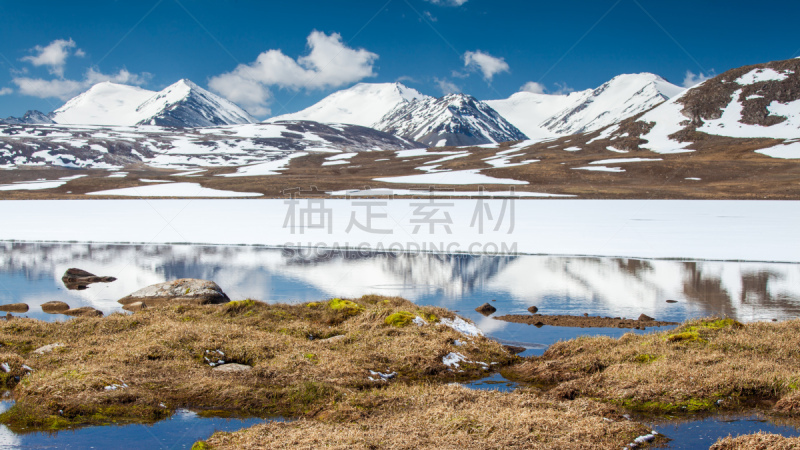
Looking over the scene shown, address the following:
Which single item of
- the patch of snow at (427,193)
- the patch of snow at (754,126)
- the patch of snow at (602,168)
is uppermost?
the patch of snow at (754,126)

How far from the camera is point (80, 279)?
21625mm

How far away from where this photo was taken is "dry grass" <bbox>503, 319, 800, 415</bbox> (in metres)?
9.73

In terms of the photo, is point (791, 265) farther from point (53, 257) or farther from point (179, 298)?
point (53, 257)

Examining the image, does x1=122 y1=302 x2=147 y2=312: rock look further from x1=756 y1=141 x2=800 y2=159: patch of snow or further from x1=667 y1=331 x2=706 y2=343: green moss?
x1=756 y1=141 x2=800 y2=159: patch of snow

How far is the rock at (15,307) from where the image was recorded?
1712 cm

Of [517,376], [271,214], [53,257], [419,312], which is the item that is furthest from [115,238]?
[517,376]

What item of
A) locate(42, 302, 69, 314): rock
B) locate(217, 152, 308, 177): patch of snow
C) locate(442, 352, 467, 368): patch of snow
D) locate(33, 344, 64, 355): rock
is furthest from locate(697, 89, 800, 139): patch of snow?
locate(33, 344, 64, 355): rock

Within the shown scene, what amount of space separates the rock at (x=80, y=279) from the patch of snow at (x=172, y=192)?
46017 millimetres

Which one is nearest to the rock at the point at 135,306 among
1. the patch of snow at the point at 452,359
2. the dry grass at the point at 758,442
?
the patch of snow at the point at 452,359

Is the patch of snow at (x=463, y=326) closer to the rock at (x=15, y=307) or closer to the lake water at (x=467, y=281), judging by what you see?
the lake water at (x=467, y=281)

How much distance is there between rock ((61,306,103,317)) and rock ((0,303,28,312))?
158 cm

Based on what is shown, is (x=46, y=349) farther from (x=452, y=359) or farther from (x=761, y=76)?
(x=761, y=76)

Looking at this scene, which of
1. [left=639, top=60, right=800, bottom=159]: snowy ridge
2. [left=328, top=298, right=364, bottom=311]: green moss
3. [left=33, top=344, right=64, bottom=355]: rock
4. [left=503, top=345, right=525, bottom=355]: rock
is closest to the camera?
[left=33, top=344, right=64, bottom=355]: rock

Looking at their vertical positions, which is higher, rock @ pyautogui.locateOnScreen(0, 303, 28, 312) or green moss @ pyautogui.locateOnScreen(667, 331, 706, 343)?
green moss @ pyautogui.locateOnScreen(667, 331, 706, 343)
